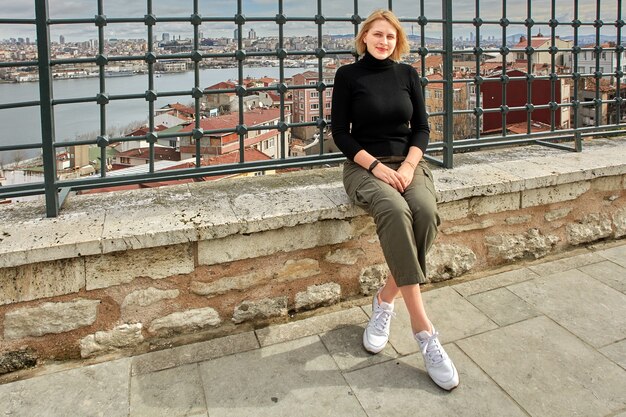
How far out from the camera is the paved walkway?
2.08 m

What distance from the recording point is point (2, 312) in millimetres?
2336

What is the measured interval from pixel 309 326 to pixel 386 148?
1.02 m

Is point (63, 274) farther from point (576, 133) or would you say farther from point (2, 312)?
point (576, 133)

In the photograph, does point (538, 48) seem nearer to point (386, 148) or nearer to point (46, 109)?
point (386, 148)

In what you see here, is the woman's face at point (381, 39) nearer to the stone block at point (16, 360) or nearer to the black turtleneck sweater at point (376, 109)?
the black turtleneck sweater at point (376, 109)

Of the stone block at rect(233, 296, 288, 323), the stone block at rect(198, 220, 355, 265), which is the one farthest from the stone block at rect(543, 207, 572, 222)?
the stone block at rect(233, 296, 288, 323)

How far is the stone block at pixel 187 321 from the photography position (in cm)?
258

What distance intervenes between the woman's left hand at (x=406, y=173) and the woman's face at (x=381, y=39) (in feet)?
1.96

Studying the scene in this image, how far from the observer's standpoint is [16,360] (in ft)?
7.80

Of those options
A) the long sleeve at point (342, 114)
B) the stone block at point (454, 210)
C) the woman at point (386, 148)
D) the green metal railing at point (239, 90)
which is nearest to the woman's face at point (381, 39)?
the woman at point (386, 148)

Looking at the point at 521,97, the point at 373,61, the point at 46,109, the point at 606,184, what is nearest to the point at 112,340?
the point at 46,109

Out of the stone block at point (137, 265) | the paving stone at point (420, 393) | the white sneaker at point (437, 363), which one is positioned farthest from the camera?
the stone block at point (137, 265)

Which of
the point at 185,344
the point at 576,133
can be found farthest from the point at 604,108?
the point at 185,344

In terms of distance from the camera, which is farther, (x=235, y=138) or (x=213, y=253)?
(x=235, y=138)
